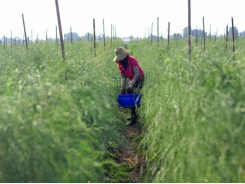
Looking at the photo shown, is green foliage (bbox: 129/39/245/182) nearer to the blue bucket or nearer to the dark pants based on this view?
the blue bucket

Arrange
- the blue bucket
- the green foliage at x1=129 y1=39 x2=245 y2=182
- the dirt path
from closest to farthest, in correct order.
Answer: the green foliage at x1=129 y1=39 x2=245 y2=182 < the dirt path < the blue bucket

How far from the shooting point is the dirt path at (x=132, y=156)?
5172 millimetres

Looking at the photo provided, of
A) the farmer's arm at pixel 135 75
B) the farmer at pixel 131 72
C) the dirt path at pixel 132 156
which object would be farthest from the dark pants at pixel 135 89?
the dirt path at pixel 132 156

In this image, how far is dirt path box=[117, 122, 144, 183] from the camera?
517 centimetres

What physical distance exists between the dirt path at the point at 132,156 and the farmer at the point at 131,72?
450 millimetres

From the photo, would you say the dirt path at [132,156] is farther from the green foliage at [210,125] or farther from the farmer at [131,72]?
the green foliage at [210,125]

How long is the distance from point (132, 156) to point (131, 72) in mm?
2198

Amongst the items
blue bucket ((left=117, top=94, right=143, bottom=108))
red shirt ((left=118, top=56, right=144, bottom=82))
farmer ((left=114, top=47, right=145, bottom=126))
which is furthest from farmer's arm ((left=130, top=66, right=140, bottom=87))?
blue bucket ((left=117, top=94, right=143, bottom=108))

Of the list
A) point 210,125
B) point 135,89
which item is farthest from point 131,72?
point 210,125

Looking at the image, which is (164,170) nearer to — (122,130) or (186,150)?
(186,150)

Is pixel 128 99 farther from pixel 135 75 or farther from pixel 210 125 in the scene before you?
pixel 210 125

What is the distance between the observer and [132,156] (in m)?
5.84

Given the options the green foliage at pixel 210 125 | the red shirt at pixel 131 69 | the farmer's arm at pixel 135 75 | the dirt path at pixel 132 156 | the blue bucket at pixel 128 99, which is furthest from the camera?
the red shirt at pixel 131 69

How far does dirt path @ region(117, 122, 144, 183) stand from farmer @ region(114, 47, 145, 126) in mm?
450
